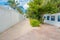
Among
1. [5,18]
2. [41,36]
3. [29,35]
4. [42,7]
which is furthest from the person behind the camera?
[42,7]

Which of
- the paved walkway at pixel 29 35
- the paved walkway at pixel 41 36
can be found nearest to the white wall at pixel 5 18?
the paved walkway at pixel 29 35

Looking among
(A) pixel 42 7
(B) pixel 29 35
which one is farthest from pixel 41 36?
(A) pixel 42 7

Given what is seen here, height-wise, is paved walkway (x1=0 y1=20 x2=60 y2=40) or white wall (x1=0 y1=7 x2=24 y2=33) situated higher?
white wall (x1=0 y1=7 x2=24 y2=33)

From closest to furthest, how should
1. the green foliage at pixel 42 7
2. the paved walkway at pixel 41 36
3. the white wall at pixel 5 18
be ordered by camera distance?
the paved walkway at pixel 41 36 < the white wall at pixel 5 18 < the green foliage at pixel 42 7

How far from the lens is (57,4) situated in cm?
3541

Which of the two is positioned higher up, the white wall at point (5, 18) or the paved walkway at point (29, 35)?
the white wall at point (5, 18)

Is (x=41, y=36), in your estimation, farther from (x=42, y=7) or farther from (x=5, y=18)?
(x=42, y=7)

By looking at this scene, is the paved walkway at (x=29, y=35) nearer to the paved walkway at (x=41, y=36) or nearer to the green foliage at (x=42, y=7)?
the paved walkway at (x=41, y=36)

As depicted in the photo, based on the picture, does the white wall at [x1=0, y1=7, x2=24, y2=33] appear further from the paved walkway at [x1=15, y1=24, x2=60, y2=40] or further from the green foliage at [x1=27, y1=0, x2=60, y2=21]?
the green foliage at [x1=27, y1=0, x2=60, y2=21]

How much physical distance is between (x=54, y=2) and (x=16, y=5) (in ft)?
135

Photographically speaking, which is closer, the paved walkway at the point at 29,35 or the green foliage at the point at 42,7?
the paved walkway at the point at 29,35

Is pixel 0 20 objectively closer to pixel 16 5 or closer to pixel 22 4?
pixel 16 5

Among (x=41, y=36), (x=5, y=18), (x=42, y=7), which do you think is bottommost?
(x=41, y=36)

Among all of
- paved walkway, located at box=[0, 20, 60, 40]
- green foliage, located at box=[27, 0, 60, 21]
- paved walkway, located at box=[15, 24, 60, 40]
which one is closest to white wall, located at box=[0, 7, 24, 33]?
paved walkway, located at box=[0, 20, 60, 40]
